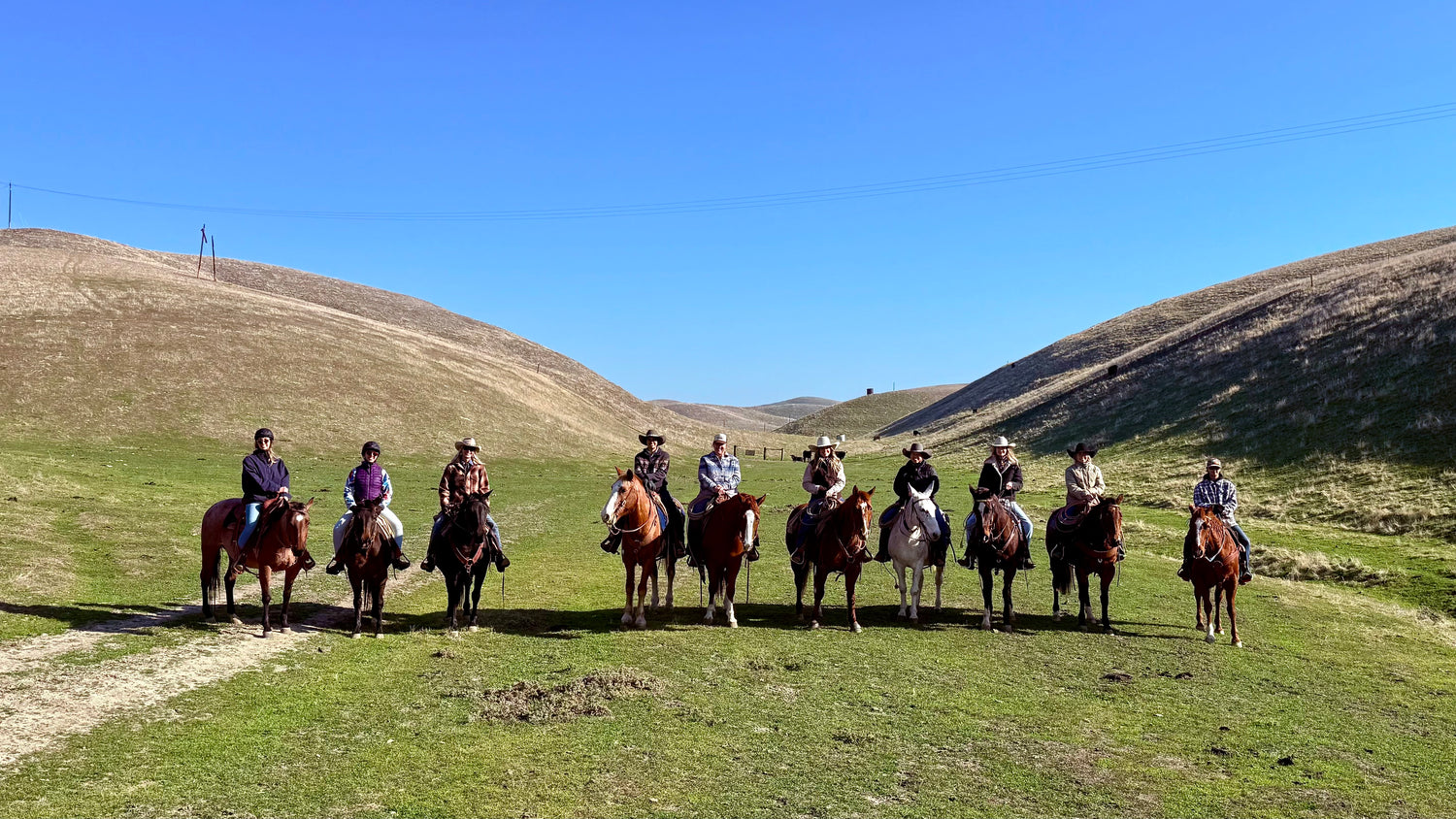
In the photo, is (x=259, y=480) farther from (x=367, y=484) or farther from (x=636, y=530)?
(x=636, y=530)

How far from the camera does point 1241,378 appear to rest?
6009 centimetres

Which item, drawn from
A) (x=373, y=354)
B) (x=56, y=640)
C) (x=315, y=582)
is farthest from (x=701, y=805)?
(x=373, y=354)

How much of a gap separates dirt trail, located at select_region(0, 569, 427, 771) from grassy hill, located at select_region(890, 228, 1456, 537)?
33414 mm

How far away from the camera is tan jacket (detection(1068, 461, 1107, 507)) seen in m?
16.6

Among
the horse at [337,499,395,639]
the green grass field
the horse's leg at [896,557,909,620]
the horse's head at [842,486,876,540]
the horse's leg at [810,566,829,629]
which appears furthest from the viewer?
the horse's leg at [896,557,909,620]

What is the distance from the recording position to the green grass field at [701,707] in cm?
862

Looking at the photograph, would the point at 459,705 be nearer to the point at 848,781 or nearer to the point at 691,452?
the point at 848,781

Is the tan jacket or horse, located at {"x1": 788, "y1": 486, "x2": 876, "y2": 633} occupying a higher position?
the tan jacket

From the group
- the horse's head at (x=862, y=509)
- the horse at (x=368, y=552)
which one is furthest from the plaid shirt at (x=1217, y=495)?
the horse at (x=368, y=552)

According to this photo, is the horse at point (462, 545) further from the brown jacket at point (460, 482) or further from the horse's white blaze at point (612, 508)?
the horse's white blaze at point (612, 508)

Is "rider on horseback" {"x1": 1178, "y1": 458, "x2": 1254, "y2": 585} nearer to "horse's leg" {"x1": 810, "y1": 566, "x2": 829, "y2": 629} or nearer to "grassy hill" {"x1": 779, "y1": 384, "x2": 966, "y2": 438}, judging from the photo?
"horse's leg" {"x1": 810, "y1": 566, "x2": 829, "y2": 629}

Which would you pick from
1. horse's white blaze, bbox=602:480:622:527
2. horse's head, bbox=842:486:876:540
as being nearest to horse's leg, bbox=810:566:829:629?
horse's head, bbox=842:486:876:540

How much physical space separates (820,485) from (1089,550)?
4.99m

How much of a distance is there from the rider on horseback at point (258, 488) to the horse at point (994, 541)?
11506mm
